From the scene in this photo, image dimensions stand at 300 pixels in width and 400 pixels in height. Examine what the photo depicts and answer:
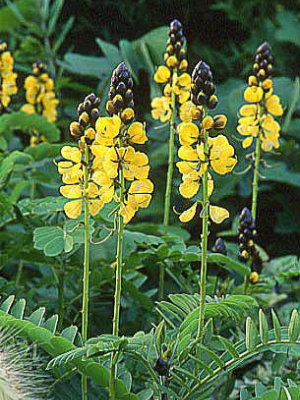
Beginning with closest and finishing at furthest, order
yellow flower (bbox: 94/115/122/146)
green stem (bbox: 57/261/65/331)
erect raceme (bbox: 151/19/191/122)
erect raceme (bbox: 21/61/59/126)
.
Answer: yellow flower (bbox: 94/115/122/146)
green stem (bbox: 57/261/65/331)
erect raceme (bbox: 151/19/191/122)
erect raceme (bbox: 21/61/59/126)

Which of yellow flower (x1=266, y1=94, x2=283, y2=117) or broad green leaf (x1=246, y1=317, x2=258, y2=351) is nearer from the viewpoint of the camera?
broad green leaf (x1=246, y1=317, x2=258, y2=351)

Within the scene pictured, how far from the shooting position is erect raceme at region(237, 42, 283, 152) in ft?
4.68

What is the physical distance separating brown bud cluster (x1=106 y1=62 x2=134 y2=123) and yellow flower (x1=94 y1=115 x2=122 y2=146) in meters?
0.01

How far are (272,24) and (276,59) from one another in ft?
0.55

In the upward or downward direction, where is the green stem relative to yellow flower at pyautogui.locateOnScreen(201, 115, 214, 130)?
downward

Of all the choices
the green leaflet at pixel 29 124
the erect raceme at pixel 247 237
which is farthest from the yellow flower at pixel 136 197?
the green leaflet at pixel 29 124

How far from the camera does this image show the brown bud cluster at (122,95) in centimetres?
103

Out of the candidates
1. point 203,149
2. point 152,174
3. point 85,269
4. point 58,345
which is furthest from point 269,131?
point 152,174

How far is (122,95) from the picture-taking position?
3.39ft

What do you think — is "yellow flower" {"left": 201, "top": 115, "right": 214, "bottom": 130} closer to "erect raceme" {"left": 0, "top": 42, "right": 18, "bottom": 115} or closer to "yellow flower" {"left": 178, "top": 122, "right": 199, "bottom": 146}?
"yellow flower" {"left": 178, "top": 122, "right": 199, "bottom": 146}

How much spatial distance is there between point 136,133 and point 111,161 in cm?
5

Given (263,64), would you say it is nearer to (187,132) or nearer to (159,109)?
(159,109)

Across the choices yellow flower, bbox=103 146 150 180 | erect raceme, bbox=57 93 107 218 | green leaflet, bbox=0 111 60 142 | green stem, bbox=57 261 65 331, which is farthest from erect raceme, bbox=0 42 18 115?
yellow flower, bbox=103 146 150 180

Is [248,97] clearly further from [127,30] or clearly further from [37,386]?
[127,30]
